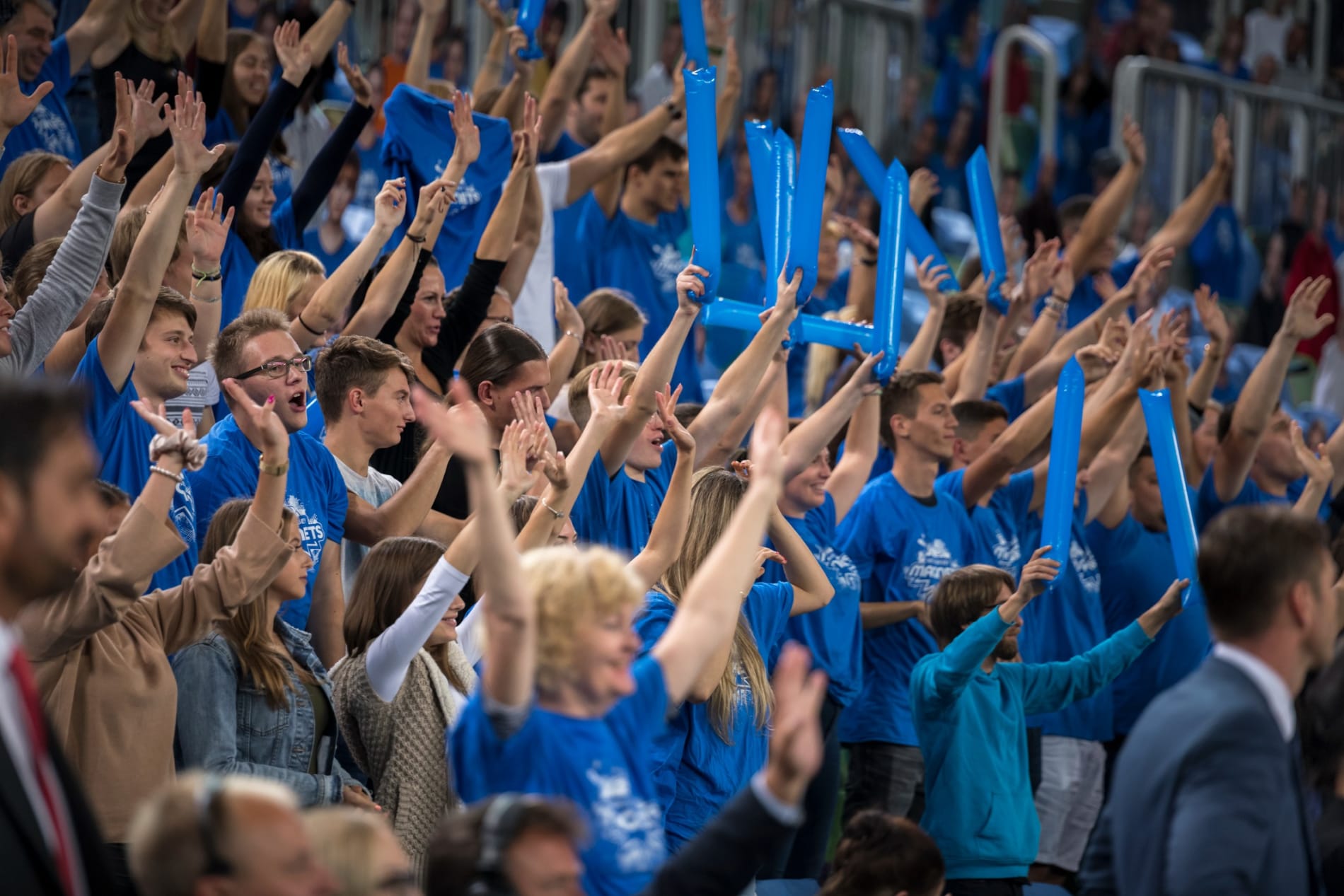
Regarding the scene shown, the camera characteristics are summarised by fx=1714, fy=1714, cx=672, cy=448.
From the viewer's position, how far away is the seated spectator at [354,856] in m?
2.25

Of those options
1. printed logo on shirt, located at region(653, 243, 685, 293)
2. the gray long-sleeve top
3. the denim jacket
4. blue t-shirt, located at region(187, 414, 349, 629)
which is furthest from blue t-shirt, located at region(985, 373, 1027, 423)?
the denim jacket

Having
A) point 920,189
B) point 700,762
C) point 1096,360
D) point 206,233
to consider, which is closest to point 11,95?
point 206,233

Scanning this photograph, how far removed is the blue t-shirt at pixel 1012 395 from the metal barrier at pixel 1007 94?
494 cm

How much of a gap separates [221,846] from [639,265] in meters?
5.30

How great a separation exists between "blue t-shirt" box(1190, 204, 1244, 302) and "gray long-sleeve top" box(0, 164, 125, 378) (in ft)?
30.6

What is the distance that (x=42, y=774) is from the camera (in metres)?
2.08

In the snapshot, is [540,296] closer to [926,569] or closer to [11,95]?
[926,569]

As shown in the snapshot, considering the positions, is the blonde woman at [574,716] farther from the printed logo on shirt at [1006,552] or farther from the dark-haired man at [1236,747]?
the printed logo on shirt at [1006,552]

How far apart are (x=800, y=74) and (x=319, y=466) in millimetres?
7669

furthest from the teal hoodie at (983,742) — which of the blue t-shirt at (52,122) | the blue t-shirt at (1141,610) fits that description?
the blue t-shirt at (52,122)

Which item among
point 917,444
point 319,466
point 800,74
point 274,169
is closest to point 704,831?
point 319,466

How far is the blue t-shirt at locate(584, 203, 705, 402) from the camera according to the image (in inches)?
285

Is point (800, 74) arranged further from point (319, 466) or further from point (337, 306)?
point (319, 466)

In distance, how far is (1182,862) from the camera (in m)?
2.30
